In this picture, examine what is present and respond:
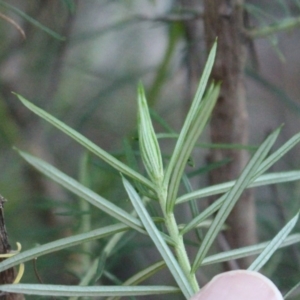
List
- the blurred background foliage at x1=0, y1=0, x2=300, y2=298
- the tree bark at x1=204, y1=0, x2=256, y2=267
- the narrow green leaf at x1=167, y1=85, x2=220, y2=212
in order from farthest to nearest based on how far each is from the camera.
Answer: the blurred background foliage at x1=0, y1=0, x2=300, y2=298 → the tree bark at x1=204, y1=0, x2=256, y2=267 → the narrow green leaf at x1=167, y1=85, x2=220, y2=212

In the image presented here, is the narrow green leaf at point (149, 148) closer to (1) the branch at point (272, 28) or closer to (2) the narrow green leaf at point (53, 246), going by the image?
(2) the narrow green leaf at point (53, 246)

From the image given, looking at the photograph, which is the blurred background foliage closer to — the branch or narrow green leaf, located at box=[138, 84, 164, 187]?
the branch

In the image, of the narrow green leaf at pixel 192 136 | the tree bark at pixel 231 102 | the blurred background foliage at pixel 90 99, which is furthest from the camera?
the blurred background foliage at pixel 90 99

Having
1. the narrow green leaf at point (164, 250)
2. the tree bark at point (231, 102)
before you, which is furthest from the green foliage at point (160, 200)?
the tree bark at point (231, 102)

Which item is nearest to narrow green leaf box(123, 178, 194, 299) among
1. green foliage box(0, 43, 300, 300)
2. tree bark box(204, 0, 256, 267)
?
green foliage box(0, 43, 300, 300)

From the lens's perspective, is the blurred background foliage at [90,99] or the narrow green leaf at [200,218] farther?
the blurred background foliage at [90,99]

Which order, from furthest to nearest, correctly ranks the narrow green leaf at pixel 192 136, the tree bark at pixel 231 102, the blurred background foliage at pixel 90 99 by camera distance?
the blurred background foliage at pixel 90 99
the tree bark at pixel 231 102
the narrow green leaf at pixel 192 136

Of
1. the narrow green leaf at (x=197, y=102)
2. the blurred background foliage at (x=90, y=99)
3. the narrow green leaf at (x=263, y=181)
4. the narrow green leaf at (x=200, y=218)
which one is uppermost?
the narrow green leaf at (x=197, y=102)
